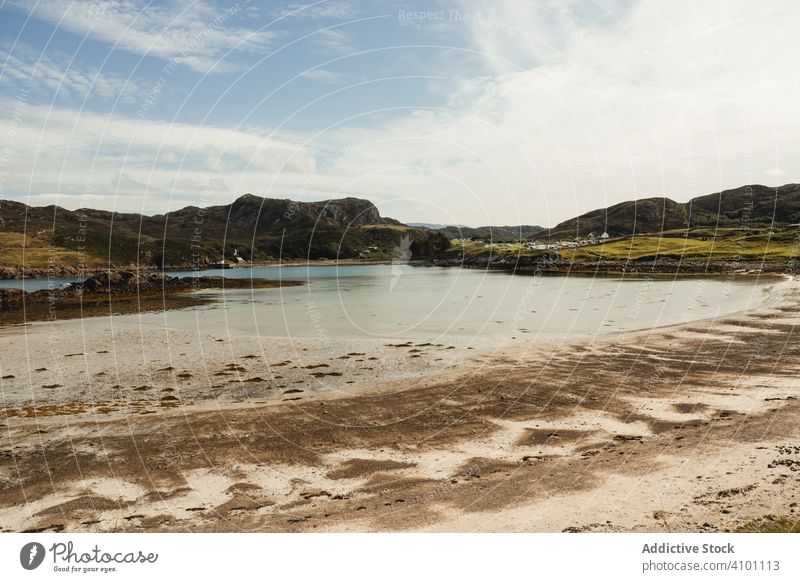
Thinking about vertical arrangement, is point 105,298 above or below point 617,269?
below

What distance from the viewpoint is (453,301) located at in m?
74.9

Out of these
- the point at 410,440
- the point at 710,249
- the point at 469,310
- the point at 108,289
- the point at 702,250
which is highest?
the point at 710,249

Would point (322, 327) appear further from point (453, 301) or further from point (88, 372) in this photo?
point (453, 301)

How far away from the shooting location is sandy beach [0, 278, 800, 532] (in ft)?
47.1

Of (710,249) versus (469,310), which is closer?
(469,310)

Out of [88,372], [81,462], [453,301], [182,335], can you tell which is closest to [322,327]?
[182,335]

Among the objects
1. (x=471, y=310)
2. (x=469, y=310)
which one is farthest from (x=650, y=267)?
(x=469, y=310)

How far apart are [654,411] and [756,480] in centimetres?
824

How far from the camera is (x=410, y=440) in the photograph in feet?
68.0

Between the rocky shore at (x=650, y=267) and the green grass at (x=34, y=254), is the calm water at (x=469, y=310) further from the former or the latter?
the green grass at (x=34, y=254)

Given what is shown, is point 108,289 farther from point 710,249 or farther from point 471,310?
point 710,249

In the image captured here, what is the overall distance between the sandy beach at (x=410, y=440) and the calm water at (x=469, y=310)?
10492 millimetres

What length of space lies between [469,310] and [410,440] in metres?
43.7

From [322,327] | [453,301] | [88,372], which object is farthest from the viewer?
[453,301]
